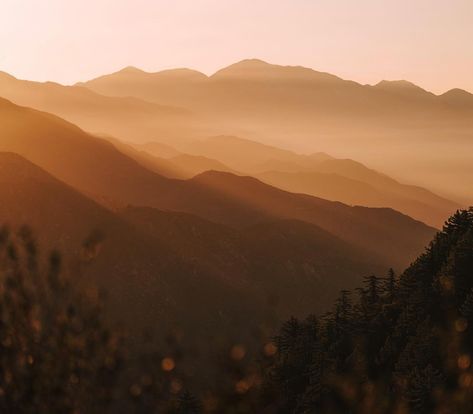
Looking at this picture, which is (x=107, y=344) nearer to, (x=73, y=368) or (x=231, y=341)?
(x=73, y=368)

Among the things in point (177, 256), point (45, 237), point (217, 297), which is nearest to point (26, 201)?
point (45, 237)

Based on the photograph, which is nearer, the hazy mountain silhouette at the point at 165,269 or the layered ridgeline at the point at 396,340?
the layered ridgeline at the point at 396,340

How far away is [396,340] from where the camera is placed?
50.9 metres

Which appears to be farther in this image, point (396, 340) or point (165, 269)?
point (165, 269)

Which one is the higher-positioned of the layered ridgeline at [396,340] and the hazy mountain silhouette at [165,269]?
the layered ridgeline at [396,340]

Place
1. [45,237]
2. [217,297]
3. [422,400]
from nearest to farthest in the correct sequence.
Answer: [422,400] → [217,297] → [45,237]

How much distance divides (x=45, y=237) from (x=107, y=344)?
567 feet

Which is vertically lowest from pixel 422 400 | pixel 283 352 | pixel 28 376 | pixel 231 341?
pixel 283 352

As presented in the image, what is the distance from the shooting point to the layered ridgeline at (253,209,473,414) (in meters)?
41.3

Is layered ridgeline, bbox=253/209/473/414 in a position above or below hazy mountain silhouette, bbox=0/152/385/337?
above

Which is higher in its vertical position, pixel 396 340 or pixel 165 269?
pixel 396 340

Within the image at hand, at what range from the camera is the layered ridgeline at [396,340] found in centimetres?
4134

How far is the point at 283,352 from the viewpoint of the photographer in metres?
62.9

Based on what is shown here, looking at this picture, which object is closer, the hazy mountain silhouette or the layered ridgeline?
the layered ridgeline
